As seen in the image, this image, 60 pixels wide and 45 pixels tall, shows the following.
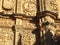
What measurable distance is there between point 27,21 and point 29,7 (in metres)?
0.68

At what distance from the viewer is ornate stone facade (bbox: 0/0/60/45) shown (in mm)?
9797

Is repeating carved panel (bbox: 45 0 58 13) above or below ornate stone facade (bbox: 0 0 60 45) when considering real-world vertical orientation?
above

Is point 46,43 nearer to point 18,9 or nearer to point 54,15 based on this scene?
point 54,15

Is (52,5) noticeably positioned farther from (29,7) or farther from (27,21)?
(27,21)

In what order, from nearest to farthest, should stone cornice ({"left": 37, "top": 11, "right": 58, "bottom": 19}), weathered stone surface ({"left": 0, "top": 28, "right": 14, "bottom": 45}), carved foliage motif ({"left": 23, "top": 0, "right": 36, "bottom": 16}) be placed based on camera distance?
weathered stone surface ({"left": 0, "top": 28, "right": 14, "bottom": 45}) < stone cornice ({"left": 37, "top": 11, "right": 58, "bottom": 19}) < carved foliage motif ({"left": 23, "top": 0, "right": 36, "bottom": 16})

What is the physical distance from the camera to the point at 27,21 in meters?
10.3

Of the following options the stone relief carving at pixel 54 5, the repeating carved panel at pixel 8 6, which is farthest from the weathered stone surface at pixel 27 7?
the stone relief carving at pixel 54 5

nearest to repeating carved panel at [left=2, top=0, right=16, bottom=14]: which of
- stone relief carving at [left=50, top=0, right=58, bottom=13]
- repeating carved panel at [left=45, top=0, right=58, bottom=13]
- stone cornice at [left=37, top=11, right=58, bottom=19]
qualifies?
stone cornice at [left=37, top=11, right=58, bottom=19]

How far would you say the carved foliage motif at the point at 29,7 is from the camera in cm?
1055

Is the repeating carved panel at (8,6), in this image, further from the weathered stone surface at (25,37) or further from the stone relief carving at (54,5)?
the stone relief carving at (54,5)

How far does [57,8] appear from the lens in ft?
35.2

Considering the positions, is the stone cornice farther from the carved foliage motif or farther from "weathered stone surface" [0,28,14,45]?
"weathered stone surface" [0,28,14,45]

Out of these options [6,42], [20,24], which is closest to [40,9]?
[20,24]

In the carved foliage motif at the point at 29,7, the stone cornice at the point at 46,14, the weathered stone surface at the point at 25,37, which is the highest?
the carved foliage motif at the point at 29,7
